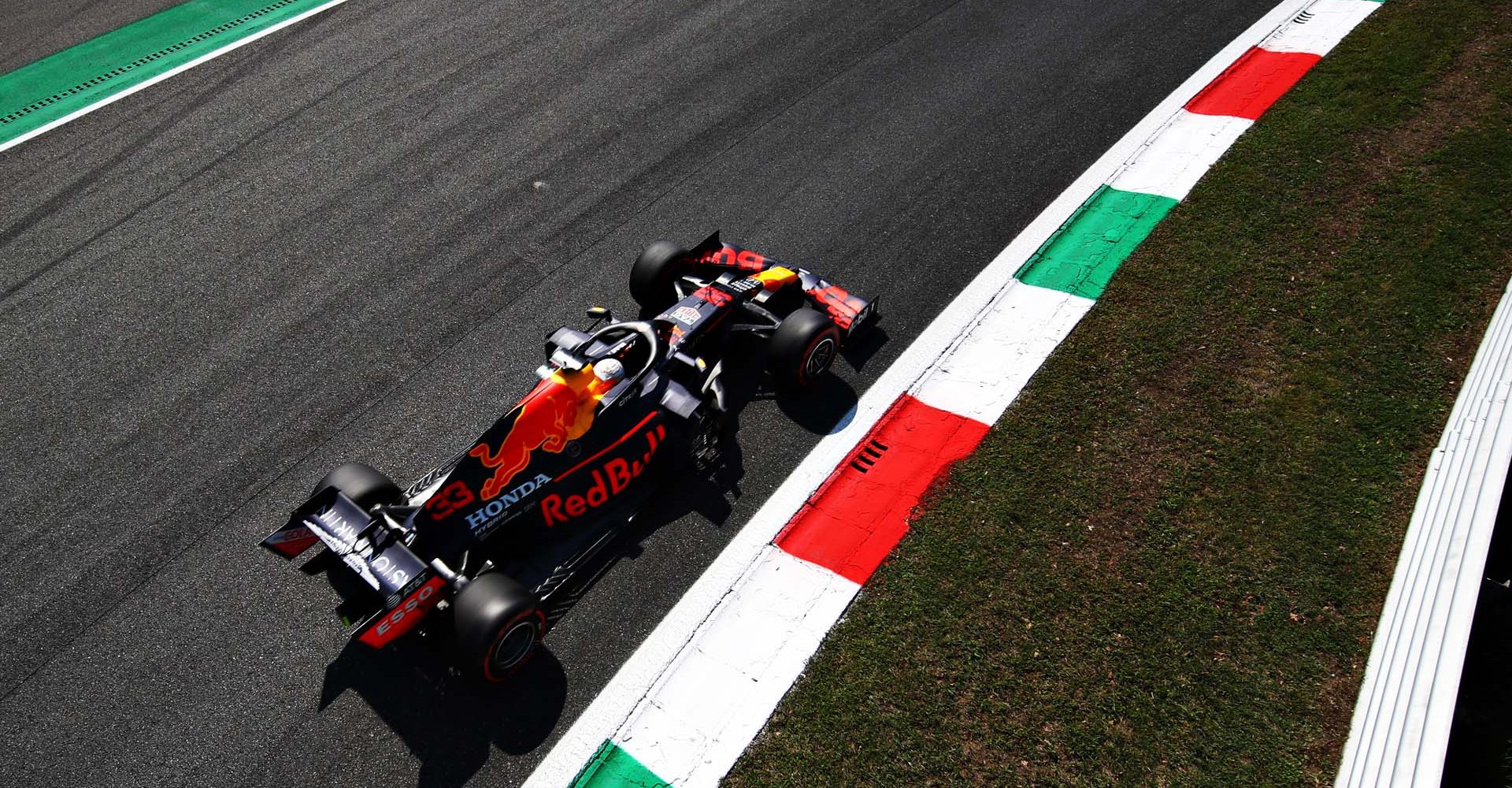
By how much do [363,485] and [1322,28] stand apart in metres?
11.9

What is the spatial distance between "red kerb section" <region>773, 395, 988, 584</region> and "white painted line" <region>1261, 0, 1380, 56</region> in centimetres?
741

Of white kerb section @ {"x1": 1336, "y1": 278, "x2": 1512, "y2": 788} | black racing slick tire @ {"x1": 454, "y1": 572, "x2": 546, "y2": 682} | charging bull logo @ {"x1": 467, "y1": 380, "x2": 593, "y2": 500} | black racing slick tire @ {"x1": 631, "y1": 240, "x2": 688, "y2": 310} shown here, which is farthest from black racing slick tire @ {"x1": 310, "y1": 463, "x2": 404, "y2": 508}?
white kerb section @ {"x1": 1336, "y1": 278, "x2": 1512, "y2": 788}

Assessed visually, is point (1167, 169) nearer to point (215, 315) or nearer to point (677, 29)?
point (677, 29)

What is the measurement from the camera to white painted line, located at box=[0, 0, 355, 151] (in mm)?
10961

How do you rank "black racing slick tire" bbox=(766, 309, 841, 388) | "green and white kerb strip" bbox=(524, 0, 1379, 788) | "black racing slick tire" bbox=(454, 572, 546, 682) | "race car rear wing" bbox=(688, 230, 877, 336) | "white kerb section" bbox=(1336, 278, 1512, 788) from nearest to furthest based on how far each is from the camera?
"white kerb section" bbox=(1336, 278, 1512, 788), "black racing slick tire" bbox=(454, 572, 546, 682), "green and white kerb strip" bbox=(524, 0, 1379, 788), "black racing slick tire" bbox=(766, 309, 841, 388), "race car rear wing" bbox=(688, 230, 877, 336)

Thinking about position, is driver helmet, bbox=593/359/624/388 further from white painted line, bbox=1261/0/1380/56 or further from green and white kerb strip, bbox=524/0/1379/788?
white painted line, bbox=1261/0/1380/56

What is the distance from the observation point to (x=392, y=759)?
5.58 metres

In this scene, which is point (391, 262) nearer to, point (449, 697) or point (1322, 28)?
point (449, 697)

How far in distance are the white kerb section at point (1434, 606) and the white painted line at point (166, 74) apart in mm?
14059

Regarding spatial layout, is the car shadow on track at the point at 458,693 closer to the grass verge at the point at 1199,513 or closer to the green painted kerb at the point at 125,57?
the grass verge at the point at 1199,513

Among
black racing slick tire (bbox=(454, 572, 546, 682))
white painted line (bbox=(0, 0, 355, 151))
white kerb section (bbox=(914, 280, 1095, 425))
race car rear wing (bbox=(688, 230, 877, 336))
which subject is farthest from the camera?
white painted line (bbox=(0, 0, 355, 151))

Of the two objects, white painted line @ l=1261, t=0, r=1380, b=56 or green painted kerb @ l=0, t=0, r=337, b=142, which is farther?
green painted kerb @ l=0, t=0, r=337, b=142

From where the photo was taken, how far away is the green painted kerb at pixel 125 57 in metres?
11.4

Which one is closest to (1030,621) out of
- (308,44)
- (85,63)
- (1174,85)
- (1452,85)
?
(1174,85)
